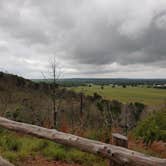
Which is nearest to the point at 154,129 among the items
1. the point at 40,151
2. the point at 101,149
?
the point at 40,151

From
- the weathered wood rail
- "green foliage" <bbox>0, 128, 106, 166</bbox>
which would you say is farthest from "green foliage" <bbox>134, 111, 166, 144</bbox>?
the weathered wood rail

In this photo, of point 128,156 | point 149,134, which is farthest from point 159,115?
point 128,156

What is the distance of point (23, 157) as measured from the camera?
6031mm

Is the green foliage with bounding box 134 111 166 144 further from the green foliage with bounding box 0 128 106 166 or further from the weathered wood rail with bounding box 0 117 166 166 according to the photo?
the weathered wood rail with bounding box 0 117 166 166

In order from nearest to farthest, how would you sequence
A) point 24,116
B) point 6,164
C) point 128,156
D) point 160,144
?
point 128,156
point 6,164
point 160,144
point 24,116

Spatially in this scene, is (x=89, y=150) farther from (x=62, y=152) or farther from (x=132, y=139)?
(x=132, y=139)

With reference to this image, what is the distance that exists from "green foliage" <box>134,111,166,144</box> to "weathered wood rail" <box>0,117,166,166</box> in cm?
467

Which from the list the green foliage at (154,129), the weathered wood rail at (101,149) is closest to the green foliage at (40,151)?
the weathered wood rail at (101,149)

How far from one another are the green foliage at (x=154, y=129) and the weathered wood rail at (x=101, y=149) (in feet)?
15.3

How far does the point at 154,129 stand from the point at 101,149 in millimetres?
5681

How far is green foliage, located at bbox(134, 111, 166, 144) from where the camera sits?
8672mm

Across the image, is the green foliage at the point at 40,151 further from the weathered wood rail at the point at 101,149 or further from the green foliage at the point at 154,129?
the green foliage at the point at 154,129

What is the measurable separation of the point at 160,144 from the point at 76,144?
16.4 ft

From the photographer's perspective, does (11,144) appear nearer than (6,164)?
No
